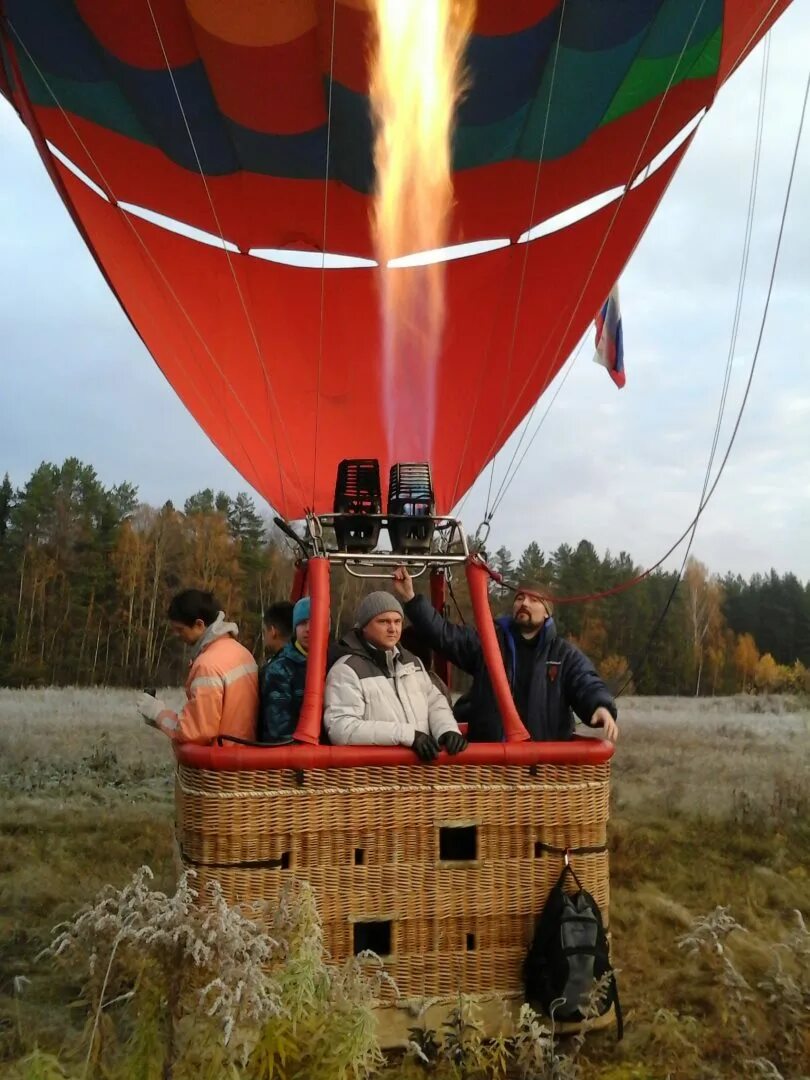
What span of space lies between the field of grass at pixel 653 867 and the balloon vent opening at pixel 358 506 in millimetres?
1404

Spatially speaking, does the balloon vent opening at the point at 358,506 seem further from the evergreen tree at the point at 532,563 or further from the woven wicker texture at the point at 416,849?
the evergreen tree at the point at 532,563

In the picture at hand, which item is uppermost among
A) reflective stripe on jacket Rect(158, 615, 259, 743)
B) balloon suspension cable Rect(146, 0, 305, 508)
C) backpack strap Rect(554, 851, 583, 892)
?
balloon suspension cable Rect(146, 0, 305, 508)

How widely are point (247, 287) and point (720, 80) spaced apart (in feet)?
7.74

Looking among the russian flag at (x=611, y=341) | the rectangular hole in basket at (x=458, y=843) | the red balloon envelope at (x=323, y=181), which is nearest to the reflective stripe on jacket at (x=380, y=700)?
the rectangular hole in basket at (x=458, y=843)

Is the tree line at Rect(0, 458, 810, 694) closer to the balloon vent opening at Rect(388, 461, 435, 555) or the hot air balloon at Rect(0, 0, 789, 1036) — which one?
the hot air balloon at Rect(0, 0, 789, 1036)

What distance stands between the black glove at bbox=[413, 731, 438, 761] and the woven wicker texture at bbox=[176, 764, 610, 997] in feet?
0.19

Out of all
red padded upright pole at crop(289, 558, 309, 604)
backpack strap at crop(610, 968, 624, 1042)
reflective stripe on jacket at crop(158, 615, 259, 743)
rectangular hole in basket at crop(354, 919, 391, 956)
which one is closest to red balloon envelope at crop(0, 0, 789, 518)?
red padded upright pole at crop(289, 558, 309, 604)

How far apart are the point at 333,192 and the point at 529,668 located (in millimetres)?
2614

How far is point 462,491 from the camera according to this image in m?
4.29

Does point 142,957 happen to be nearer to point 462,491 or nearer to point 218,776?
point 218,776

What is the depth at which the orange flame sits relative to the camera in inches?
123

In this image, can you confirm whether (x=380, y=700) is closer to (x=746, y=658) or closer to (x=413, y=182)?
(x=413, y=182)

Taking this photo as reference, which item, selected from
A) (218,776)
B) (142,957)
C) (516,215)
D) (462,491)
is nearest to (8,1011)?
(218,776)

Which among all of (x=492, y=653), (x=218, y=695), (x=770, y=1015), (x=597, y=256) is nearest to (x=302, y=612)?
(x=218, y=695)
